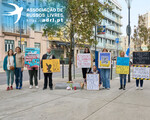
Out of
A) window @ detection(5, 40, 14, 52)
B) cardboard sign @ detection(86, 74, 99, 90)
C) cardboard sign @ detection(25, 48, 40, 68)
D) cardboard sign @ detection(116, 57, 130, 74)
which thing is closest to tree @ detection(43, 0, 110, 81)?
cardboard sign @ detection(25, 48, 40, 68)

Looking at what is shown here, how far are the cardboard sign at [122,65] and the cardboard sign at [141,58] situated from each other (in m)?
0.42

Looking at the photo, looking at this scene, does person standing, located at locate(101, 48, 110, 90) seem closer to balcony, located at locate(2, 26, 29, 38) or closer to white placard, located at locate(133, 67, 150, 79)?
white placard, located at locate(133, 67, 150, 79)

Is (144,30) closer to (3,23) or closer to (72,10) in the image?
(72,10)

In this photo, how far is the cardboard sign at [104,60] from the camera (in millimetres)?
8570

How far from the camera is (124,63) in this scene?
8680mm

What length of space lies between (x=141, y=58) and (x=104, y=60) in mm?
1720

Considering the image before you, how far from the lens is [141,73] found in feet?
27.5

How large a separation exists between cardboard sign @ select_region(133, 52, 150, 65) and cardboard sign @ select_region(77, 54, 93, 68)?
6.81 feet

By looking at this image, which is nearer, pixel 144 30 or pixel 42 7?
pixel 42 7

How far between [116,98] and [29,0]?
2846 centimetres

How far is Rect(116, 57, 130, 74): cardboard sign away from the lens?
835 cm

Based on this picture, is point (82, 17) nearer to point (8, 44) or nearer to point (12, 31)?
point (8, 44)

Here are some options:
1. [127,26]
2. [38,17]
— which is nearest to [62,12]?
[38,17]

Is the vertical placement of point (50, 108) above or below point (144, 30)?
below
